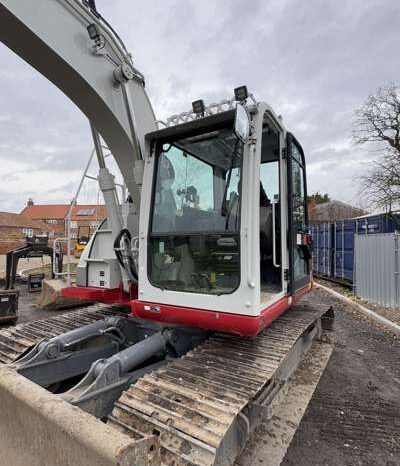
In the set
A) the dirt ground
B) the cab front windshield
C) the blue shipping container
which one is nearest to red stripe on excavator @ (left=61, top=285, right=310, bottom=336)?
the cab front windshield

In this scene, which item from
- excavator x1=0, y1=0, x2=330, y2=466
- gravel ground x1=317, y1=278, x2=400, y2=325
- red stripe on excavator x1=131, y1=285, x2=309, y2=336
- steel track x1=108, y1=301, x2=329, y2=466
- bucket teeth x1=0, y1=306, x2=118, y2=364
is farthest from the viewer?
gravel ground x1=317, y1=278, x2=400, y2=325

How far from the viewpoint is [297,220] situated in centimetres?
383

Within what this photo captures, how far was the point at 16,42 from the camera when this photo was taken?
8.66ft

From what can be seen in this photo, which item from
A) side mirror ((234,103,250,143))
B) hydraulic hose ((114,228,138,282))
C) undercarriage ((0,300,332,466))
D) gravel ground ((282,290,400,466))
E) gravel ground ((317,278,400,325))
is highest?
side mirror ((234,103,250,143))

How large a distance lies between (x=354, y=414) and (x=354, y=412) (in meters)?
0.04

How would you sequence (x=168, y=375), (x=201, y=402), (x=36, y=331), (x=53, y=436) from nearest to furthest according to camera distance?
(x=53, y=436) < (x=201, y=402) < (x=168, y=375) < (x=36, y=331)

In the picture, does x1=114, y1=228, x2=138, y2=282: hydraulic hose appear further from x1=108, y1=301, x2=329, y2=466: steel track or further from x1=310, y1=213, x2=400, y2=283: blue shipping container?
x1=310, y1=213, x2=400, y2=283: blue shipping container

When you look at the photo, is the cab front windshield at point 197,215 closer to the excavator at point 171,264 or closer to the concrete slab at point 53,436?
the excavator at point 171,264

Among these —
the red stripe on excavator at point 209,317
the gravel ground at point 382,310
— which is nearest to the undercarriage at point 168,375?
the red stripe on excavator at point 209,317

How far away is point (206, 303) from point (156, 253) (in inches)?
27.0

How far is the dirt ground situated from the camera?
9.21ft

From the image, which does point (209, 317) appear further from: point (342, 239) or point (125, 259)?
point (342, 239)

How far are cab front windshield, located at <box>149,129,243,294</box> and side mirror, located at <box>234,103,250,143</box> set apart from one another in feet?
0.70

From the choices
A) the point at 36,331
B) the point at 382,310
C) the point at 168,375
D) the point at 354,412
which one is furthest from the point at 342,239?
the point at 168,375
